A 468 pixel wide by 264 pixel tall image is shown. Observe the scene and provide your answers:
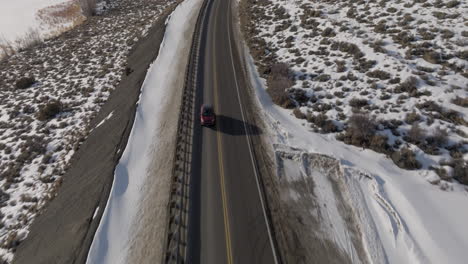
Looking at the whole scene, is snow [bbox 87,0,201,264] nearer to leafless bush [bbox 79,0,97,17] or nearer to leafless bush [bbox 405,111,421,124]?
leafless bush [bbox 405,111,421,124]

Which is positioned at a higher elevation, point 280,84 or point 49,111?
point 49,111

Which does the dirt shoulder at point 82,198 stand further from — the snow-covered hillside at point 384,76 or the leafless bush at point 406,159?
the leafless bush at point 406,159

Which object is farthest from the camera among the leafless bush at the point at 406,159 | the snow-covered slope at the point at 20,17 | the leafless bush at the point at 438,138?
the snow-covered slope at the point at 20,17

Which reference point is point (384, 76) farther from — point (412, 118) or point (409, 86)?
point (412, 118)

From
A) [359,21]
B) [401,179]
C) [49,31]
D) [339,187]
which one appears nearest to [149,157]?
[339,187]

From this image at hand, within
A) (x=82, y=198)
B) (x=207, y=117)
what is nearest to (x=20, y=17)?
(x=82, y=198)

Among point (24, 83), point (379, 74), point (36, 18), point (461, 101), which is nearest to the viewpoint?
point (461, 101)

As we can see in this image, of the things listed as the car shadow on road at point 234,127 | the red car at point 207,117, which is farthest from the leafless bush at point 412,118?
the red car at point 207,117
